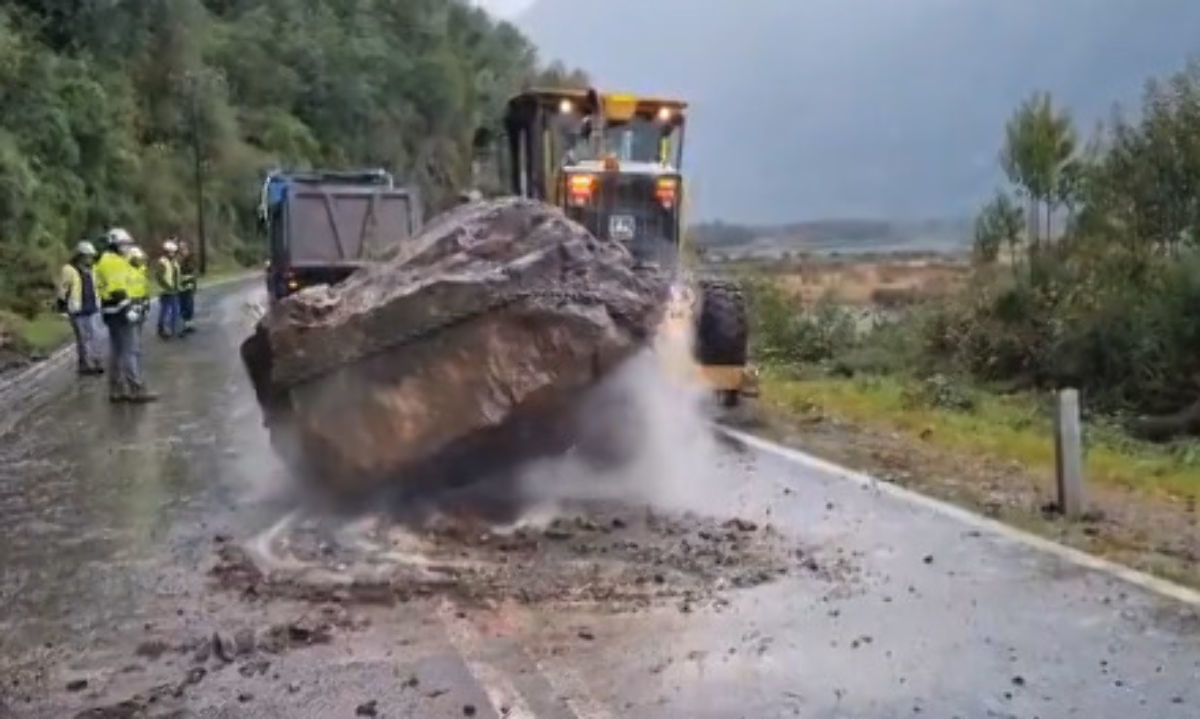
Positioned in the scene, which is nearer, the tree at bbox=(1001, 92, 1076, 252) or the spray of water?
the spray of water

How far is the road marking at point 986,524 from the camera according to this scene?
774 centimetres

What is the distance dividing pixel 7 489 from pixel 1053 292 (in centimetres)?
1509

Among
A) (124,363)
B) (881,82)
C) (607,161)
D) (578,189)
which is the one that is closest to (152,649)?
(578,189)

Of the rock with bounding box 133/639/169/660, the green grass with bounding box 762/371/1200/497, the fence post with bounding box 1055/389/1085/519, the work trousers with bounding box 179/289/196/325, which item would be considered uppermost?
the work trousers with bounding box 179/289/196/325

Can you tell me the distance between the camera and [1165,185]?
20.9 metres

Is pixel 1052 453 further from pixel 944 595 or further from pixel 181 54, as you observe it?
pixel 181 54

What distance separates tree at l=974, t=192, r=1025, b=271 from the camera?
24.0 metres

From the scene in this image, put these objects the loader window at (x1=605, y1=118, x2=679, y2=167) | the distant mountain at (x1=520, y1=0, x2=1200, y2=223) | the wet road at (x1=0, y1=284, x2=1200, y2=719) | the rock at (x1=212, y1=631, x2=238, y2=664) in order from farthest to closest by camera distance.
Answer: the distant mountain at (x1=520, y1=0, x2=1200, y2=223), the loader window at (x1=605, y1=118, x2=679, y2=167), the rock at (x1=212, y1=631, x2=238, y2=664), the wet road at (x1=0, y1=284, x2=1200, y2=719)

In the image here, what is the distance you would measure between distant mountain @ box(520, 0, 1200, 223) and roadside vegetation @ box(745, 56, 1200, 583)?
57.2 ft

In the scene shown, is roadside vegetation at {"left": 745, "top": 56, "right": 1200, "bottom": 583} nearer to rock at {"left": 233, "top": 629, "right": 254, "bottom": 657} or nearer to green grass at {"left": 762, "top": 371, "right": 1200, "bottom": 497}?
green grass at {"left": 762, "top": 371, "right": 1200, "bottom": 497}

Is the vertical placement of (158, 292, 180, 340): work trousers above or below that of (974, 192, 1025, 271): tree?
below

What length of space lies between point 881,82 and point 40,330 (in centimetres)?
3787

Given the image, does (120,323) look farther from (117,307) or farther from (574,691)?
(574,691)

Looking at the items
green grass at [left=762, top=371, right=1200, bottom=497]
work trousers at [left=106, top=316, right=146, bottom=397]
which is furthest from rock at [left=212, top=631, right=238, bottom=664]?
work trousers at [left=106, top=316, right=146, bottom=397]
